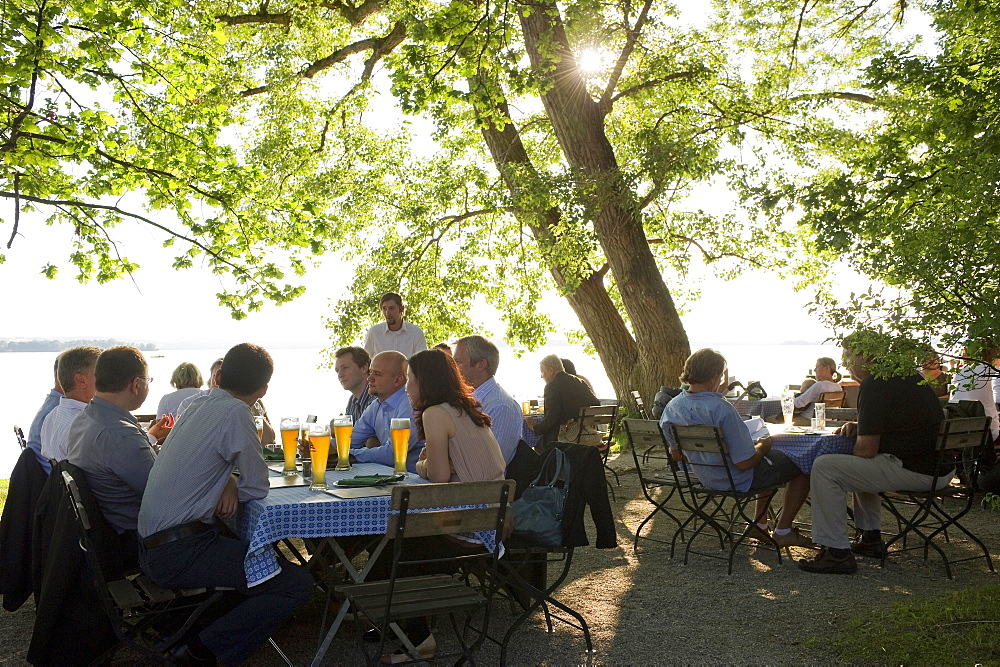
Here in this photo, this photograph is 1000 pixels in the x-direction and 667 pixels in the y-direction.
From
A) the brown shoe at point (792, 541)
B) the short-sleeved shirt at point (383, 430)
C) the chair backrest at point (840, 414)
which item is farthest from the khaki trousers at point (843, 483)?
the short-sleeved shirt at point (383, 430)

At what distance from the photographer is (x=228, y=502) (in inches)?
140

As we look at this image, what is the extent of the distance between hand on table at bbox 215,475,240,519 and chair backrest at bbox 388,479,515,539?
2.11 ft

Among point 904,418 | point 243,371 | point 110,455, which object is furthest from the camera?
point 904,418

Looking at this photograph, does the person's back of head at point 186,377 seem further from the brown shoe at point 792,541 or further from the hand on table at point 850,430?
the hand on table at point 850,430

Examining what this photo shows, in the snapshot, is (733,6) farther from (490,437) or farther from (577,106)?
(490,437)

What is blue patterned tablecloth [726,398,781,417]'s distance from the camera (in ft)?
32.3

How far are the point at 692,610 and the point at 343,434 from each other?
210 cm

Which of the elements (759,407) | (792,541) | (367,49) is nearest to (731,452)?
(792,541)

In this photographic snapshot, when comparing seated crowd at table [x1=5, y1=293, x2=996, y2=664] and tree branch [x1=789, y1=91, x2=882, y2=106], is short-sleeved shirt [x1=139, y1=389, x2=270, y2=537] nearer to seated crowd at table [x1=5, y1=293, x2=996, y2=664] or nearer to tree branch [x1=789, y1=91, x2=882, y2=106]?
seated crowd at table [x1=5, y1=293, x2=996, y2=664]

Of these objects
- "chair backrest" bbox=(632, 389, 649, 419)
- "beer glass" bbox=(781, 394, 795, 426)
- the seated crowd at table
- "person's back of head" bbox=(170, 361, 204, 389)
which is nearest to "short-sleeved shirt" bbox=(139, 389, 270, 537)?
the seated crowd at table

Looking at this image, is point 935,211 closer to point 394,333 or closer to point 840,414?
point 840,414

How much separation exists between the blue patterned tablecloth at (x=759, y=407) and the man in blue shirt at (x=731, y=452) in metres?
3.65

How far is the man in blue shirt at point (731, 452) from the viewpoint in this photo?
5.71 metres

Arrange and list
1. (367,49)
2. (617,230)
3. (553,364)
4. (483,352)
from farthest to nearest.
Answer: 1. (367,49)
2. (617,230)
3. (553,364)
4. (483,352)
